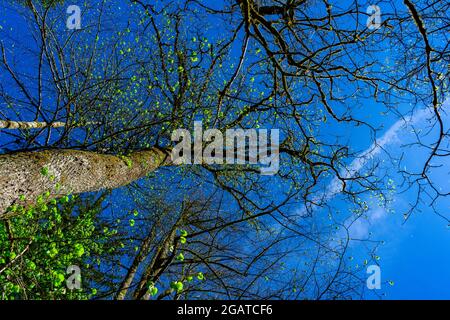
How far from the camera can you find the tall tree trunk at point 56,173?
2.87m

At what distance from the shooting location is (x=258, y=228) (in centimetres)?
708

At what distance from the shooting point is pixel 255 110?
264 inches

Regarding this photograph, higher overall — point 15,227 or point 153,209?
point 153,209

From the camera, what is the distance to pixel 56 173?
3336 millimetres

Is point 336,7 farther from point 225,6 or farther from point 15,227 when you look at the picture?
point 15,227

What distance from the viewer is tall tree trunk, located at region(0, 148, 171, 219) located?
2.87m

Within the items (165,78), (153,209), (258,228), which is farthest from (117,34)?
(258,228)

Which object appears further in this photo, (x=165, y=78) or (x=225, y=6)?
(x=165, y=78)
